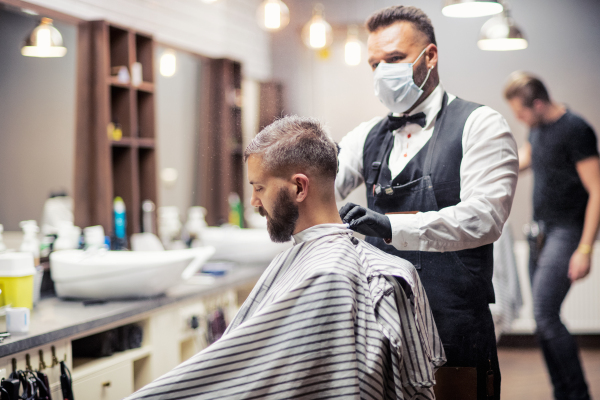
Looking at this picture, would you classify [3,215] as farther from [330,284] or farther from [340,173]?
[330,284]

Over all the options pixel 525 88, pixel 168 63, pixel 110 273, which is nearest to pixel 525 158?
pixel 525 88

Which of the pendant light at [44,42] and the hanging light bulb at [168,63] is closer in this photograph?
the pendant light at [44,42]

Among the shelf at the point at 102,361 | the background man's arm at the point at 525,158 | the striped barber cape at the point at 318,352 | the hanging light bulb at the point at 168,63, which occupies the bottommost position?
the shelf at the point at 102,361

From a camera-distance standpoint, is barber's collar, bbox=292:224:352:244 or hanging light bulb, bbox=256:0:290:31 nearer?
barber's collar, bbox=292:224:352:244

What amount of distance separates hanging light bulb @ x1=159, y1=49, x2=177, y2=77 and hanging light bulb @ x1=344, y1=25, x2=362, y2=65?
1724mm

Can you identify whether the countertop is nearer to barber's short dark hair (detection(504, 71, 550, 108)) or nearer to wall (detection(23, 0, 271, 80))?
wall (detection(23, 0, 271, 80))

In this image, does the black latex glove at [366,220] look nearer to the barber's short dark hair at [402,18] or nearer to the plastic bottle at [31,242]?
the barber's short dark hair at [402,18]

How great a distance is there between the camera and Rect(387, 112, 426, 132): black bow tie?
1604mm

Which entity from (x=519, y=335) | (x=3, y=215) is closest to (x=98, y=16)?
(x=3, y=215)

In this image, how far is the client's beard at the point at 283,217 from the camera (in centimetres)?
144

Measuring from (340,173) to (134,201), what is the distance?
65.3 inches

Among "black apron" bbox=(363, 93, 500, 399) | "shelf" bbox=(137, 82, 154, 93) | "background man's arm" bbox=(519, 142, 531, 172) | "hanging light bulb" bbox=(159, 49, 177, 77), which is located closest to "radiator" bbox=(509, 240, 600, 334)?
"background man's arm" bbox=(519, 142, 531, 172)

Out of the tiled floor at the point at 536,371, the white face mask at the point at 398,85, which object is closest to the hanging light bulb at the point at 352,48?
the white face mask at the point at 398,85

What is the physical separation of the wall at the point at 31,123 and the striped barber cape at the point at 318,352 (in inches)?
59.8
